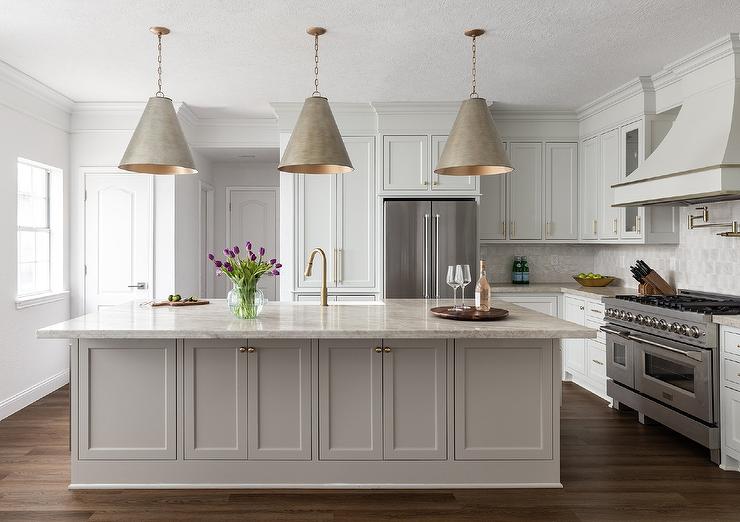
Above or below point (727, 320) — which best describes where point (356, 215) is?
above

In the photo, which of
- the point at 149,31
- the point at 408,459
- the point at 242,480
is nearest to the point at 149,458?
the point at 242,480

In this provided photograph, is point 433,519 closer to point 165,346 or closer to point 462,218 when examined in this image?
point 165,346

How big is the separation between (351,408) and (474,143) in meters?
1.52

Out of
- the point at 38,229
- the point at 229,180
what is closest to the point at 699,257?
the point at 229,180

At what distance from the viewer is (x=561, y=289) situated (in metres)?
5.59

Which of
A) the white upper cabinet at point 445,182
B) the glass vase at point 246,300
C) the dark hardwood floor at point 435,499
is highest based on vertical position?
the white upper cabinet at point 445,182

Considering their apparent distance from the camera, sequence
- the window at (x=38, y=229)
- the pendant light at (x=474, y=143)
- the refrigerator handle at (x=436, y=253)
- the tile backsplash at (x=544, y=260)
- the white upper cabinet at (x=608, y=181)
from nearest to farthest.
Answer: the pendant light at (x=474, y=143), the window at (x=38, y=229), the white upper cabinet at (x=608, y=181), the refrigerator handle at (x=436, y=253), the tile backsplash at (x=544, y=260)

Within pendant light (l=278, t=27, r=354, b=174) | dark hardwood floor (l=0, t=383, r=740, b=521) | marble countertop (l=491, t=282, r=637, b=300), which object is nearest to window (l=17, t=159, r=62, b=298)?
dark hardwood floor (l=0, t=383, r=740, b=521)

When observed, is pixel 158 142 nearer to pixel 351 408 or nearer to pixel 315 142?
pixel 315 142

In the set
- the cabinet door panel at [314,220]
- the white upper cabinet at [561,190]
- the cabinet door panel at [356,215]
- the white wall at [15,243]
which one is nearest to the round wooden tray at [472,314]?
the cabinet door panel at [356,215]

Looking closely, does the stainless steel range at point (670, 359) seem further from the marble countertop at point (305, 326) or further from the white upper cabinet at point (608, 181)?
the marble countertop at point (305, 326)

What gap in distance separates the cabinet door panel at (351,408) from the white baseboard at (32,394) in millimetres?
2853

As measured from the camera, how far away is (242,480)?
312 cm

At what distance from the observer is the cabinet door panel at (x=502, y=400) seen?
10.2ft
